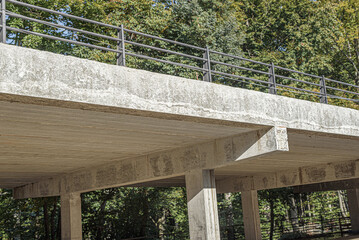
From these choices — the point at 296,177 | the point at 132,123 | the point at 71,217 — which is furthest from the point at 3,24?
the point at 296,177

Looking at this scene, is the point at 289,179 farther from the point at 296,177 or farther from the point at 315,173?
the point at 315,173

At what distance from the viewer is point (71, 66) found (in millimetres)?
6590

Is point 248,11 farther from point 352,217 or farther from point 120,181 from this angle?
point 120,181

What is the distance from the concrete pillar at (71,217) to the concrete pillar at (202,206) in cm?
598

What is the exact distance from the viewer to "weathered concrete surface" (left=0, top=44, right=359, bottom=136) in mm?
6117

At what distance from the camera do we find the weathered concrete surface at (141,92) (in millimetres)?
6117

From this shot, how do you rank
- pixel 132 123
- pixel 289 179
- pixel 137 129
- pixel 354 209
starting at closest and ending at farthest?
pixel 132 123 → pixel 137 129 → pixel 289 179 → pixel 354 209

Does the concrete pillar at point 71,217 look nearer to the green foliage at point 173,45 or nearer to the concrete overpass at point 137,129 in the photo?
the concrete overpass at point 137,129

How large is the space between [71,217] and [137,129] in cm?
781

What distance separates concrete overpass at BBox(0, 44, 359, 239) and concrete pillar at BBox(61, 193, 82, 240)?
0.11 feet

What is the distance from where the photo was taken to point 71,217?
15.6 metres

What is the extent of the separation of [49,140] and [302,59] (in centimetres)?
2182

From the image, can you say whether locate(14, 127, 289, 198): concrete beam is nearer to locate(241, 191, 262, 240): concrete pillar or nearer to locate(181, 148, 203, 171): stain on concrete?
locate(181, 148, 203, 171): stain on concrete

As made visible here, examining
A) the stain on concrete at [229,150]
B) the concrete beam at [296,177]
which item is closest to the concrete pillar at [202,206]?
the stain on concrete at [229,150]
